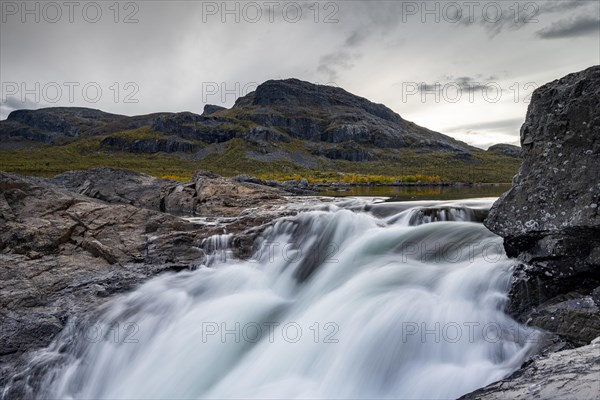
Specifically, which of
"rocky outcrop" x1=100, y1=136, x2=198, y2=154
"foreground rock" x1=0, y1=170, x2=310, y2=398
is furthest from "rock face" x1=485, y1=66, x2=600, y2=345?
"rocky outcrop" x1=100, y1=136, x2=198, y2=154

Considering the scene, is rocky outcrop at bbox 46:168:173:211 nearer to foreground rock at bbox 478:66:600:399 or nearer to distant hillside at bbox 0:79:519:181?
foreground rock at bbox 478:66:600:399

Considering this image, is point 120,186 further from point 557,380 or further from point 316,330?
point 557,380

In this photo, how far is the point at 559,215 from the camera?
20.9 feet

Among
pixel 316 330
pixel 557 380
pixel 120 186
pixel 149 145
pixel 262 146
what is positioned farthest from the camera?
pixel 149 145

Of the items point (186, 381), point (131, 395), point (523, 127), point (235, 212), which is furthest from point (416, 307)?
point (235, 212)

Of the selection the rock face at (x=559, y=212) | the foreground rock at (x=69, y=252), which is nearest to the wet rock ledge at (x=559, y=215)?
the rock face at (x=559, y=212)

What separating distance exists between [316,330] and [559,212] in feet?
16.5

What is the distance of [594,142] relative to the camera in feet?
20.2

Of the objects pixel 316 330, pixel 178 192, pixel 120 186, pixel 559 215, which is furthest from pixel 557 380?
pixel 120 186

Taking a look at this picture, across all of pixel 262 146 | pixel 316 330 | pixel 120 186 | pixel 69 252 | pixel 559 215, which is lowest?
pixel 316 330

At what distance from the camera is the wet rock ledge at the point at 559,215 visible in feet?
19.3

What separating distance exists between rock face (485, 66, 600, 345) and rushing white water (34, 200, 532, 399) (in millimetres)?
601

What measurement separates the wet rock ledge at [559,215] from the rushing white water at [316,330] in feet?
1.94

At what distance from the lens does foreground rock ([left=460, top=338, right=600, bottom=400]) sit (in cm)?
320
